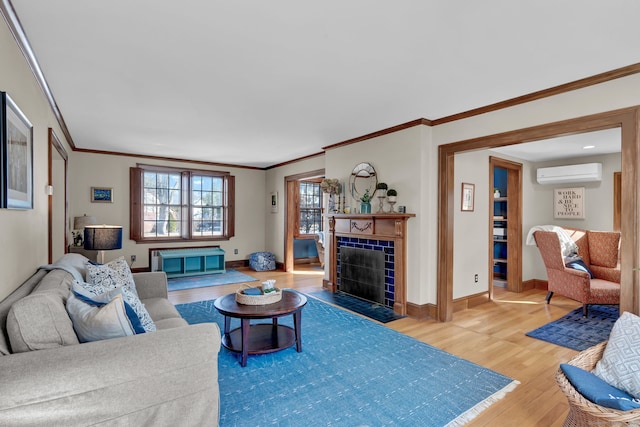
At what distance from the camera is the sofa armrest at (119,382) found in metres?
1.26

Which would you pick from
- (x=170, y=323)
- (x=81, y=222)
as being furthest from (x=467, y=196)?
(x=81, y=222)

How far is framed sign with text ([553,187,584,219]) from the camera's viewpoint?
17.6 feet

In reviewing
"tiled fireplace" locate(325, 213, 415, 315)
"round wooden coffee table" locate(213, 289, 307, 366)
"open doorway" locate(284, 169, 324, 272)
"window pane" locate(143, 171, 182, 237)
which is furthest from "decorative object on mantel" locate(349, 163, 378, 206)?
"window pane" locate(143, 171, 182, 237)

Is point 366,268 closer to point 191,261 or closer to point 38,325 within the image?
point 38,325

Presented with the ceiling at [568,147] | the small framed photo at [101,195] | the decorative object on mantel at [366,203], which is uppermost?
the ceiling at [568,147]

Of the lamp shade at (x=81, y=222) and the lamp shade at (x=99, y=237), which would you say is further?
the lamp shade at (x=81, y=222)

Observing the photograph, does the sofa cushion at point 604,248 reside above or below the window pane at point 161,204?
below

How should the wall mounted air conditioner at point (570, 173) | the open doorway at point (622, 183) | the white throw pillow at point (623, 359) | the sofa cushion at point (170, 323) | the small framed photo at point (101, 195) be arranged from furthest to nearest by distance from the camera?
the small framed photo at point (101, 195)
the wall mounted air conditioner at point (570, 173)
the open doorway at point (622, 183)
the sofa cushion at point (170, 323)
the white throw pillow at point (623, 359)

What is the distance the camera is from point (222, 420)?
197 cm

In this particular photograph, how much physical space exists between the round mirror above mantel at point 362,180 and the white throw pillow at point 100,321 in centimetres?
350

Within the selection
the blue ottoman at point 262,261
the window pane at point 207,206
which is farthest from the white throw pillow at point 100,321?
the blue ottoman at point 262,261

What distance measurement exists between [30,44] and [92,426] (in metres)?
2.41

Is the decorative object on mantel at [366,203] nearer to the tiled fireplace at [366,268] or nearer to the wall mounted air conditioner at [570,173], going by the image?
the tiled fireplace at [366,268]

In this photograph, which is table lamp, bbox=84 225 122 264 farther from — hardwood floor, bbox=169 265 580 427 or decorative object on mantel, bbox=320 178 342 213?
decorative object on mantel, bbox=320 178 342 213
